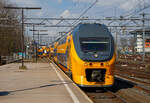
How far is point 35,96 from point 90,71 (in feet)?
10.4

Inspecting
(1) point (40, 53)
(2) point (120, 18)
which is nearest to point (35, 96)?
(2) point (120, 18)

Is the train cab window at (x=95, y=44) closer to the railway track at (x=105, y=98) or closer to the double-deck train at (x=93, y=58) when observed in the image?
the double-deck train at (x=93, y=58)

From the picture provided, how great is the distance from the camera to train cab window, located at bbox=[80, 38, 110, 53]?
1173 centimetres

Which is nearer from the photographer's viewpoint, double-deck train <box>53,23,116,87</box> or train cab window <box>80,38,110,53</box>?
double-deck train <box>53,23,116,87</box>

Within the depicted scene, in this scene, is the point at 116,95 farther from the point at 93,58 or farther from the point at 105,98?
the point at 93,58

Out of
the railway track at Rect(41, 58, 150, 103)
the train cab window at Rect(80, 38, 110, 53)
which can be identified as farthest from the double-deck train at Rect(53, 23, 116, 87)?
the railway track at Rect(41, 58, 150, 103)

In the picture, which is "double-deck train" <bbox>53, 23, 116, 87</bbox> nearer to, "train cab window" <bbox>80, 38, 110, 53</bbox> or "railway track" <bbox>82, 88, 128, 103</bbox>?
"train cab window" <bbox>80, 38, 110, 53</bbox>

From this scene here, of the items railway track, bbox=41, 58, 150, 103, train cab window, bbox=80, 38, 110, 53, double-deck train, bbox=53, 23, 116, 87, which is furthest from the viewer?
train cab window, bbox=80, 38, 110, 53

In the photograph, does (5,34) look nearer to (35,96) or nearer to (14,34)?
(14,34)

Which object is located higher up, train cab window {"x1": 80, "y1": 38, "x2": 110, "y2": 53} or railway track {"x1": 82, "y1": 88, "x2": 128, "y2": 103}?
train cab window {"x1": 80, "y1": 38, "x2": 110, "y2": 53}

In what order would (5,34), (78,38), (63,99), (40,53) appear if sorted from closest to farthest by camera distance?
(63,99) < (78,38) < (5,34) < (40,53)

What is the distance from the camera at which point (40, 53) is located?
64.6 meters

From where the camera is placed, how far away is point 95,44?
11.9 m

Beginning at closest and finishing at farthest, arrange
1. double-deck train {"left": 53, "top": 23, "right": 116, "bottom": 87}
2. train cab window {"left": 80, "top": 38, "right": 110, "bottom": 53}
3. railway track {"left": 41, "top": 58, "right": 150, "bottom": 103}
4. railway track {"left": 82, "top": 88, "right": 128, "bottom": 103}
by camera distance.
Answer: railway track {"left": 82, "top": 88, "right": 128, "bottom": 103} < railway track {"left": 41, "top": 58, "right": 150, "bottom": 103} < double-deck train {"left": 53, "top": 23, "right": 116, "bottom": 87} < train cab window {"left": 80, "top": 38, "right": 110, "bottom": 53}
